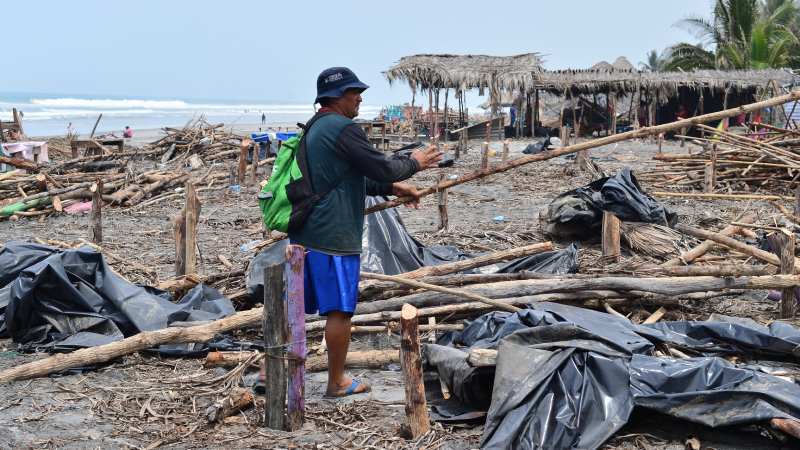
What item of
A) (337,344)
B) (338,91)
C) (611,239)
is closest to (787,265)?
(611,239)

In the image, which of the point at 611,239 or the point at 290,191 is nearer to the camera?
the point at 290,191

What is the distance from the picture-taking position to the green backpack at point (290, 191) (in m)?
3.74

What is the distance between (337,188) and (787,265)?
10.9ft

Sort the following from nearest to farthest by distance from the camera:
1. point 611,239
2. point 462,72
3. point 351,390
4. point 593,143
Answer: point 351,390 → point 593,143 → point 611,239 → point 462,72

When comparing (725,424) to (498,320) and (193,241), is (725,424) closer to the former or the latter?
(498,320)

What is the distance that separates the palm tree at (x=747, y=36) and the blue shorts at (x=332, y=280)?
91.4 ft

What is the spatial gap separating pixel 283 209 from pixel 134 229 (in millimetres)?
7100

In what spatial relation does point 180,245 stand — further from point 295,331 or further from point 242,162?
point 242,162

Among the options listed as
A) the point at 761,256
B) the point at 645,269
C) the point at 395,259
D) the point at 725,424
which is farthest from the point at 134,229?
the point at 725,424

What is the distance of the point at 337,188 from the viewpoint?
3775 millimetres

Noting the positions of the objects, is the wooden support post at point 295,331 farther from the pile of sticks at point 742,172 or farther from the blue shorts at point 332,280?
the pile of sticks at point 742,172

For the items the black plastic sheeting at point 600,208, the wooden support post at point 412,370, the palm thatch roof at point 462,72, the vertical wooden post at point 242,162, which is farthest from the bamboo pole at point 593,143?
the palm thatch roof at point 462,72

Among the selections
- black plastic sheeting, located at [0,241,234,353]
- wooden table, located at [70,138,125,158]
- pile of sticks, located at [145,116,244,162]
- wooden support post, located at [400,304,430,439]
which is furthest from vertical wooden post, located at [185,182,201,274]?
wooden table, located at [70,138,125,158]

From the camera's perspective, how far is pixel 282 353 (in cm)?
361
